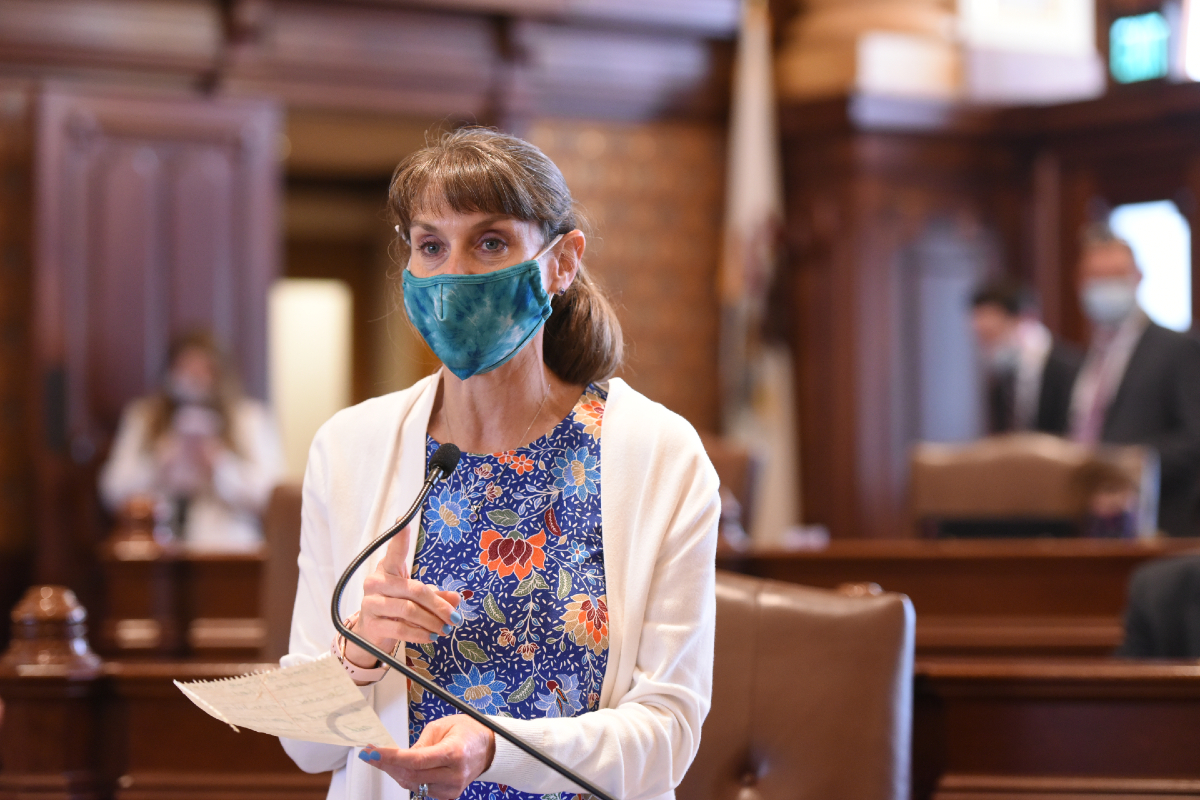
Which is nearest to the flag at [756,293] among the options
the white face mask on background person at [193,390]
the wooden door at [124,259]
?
the wooden door at [124,259]

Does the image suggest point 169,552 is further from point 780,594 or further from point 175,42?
point 175,42

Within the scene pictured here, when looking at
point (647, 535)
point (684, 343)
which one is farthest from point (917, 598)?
point (684, 343)

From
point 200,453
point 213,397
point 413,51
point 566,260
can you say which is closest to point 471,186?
point 566,260

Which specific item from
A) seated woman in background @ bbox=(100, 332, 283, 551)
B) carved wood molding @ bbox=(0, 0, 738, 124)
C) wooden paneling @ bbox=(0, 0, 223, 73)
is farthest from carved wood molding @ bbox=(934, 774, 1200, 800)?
wooden paneling @ bbox=(0, 0, 223, 73)

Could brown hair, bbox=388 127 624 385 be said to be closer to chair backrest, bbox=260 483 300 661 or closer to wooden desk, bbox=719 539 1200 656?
chair backrest, bbox=260 483 300 661

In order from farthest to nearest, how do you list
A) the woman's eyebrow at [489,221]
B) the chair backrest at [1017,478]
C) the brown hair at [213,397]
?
the brown hair at [213,397] < the chair backrest at [1017,478] < the woman's eyebrow at [489,221]

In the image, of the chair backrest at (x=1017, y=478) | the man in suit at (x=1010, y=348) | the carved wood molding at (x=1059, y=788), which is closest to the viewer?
the carved wood molding at (x=1059, y=788)

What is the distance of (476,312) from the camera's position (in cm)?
153

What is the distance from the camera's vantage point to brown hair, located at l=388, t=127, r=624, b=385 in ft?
4.99

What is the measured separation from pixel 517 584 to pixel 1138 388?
384 centimetres

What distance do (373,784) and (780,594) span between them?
691mm

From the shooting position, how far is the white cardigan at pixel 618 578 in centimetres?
149

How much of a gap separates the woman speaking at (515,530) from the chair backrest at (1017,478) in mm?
2558

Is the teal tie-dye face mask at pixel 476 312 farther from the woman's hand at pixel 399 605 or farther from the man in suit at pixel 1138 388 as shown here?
the man in suit at pixel 1138 388
